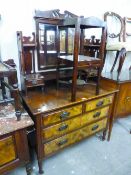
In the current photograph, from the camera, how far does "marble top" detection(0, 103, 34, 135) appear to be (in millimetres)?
1081

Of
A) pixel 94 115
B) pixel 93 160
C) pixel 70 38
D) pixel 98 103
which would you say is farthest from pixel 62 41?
pixel 93 160

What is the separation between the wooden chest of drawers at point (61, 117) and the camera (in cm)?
137

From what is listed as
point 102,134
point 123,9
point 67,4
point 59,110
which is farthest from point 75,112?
point 123,9

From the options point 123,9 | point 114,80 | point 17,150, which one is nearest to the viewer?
point 17,150

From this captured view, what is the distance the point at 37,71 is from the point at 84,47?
736mm

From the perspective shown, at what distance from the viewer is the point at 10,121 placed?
116 cm

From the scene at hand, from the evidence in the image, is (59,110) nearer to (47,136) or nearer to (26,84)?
(47,136)

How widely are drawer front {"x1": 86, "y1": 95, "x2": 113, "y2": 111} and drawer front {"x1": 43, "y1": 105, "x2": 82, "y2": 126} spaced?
12 centimetres

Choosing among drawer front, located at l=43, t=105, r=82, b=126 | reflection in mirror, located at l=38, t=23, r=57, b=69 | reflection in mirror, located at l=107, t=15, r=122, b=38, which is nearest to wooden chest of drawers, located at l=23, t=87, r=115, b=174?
drawer front, located at l=43, t=105, r=82, b=126

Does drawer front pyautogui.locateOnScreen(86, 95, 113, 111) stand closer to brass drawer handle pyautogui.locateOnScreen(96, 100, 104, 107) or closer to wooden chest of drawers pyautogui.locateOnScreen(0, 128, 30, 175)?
brass drawer handle pyautogui.locateOnScreen(96, 100, 104, 107)

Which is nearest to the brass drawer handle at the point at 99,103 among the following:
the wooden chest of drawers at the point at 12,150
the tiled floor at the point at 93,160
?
the tiled floor at the point at 93,160

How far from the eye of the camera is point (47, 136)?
57.1 inches

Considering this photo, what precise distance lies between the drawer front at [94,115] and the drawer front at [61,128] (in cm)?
7

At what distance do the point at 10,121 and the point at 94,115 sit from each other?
94cm
